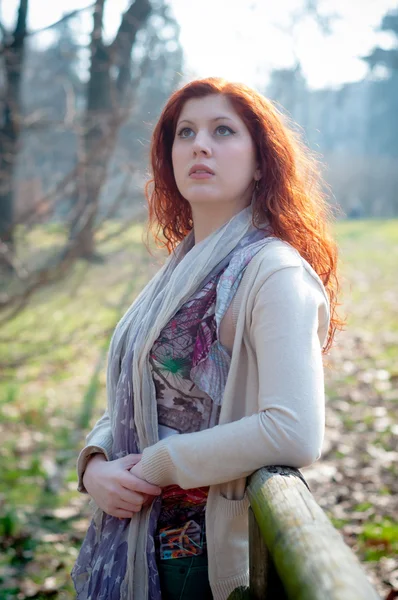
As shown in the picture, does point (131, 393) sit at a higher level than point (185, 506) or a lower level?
higher

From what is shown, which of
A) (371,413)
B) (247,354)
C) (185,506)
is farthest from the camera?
(371,413)

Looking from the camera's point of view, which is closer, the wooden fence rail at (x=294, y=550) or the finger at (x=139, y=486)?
the wooden fence rail at (x=294, y=550)

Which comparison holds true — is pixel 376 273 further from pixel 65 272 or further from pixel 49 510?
pixel 49 510

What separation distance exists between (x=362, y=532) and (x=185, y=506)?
7.36 feet

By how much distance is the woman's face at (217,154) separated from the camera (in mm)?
1776

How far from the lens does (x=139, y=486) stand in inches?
64.4

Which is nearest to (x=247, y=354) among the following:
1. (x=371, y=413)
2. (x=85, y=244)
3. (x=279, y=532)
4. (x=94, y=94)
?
(x=279, y=532)

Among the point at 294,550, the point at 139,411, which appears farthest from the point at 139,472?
the point at 294,550

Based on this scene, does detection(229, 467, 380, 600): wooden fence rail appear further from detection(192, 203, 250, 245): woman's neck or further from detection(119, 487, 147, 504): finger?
detection(192, 203, 250, 245): woman's neck

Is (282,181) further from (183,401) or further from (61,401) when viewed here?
(61,401)

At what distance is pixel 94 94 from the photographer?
1112 centimetres

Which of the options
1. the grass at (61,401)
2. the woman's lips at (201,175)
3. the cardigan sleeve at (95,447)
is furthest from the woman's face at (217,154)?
the cardigan sleeve at (95,447)

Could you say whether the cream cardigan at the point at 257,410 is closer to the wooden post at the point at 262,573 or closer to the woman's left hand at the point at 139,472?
the woman's left hand at the point at 139,472

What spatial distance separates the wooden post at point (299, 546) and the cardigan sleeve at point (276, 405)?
0.05 meters
